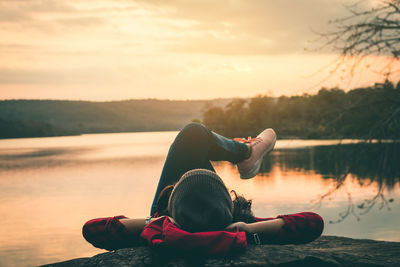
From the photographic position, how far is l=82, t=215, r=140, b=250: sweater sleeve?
1835 mm

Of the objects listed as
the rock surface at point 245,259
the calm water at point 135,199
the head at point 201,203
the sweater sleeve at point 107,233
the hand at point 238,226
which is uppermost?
the head at point 201,203

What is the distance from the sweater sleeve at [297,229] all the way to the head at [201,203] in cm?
21

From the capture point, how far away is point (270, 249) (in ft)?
5.72

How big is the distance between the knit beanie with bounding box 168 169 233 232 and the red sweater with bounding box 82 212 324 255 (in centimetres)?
6

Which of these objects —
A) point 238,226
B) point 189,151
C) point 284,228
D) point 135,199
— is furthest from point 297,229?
point 135,199

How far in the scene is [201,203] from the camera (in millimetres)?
1610

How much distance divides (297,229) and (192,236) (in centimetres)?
51

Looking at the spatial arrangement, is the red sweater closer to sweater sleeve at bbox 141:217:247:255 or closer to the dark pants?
sweater sleeve at bbox 141:217:247:255

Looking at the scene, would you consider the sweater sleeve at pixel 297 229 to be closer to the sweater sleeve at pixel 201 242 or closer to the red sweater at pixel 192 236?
the red sweater at pixel 192 236

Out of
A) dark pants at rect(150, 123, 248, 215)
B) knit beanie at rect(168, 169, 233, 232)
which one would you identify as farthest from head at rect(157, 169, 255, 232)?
dark pants at rect(150, 123, 248, 215)

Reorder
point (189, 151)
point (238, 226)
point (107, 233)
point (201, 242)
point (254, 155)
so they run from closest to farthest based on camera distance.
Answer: point (201, 242)
point (238, 226)
point (107, 233)
point (189, 151)
point (254, 155)

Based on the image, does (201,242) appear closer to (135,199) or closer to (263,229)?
Answer: (263,229)

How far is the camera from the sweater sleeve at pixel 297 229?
1.76 m

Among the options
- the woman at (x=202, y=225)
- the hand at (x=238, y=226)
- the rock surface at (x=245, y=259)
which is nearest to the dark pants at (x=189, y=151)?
the woman at (x=202, y=225)
